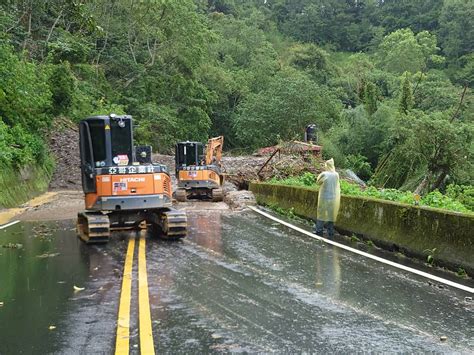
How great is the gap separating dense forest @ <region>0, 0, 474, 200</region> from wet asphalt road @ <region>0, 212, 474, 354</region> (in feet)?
18.5

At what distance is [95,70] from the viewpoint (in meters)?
47.6

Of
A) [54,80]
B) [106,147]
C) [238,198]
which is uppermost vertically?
[54,80]

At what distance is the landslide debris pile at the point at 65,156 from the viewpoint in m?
32.4

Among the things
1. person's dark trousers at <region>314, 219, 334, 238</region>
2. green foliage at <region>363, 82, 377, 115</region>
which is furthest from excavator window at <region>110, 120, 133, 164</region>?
green foliage at <region>363, 82, 377, 115</region>

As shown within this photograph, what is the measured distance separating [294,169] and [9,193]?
1499 cm

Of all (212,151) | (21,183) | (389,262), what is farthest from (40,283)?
(212,151)

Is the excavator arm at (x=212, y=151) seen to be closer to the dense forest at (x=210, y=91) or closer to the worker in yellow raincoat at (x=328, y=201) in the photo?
the dense forest at (x=210, y=91)

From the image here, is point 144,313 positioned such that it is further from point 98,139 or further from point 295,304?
point 98,139

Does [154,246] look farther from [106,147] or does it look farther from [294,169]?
[294,169]

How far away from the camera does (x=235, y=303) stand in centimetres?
719

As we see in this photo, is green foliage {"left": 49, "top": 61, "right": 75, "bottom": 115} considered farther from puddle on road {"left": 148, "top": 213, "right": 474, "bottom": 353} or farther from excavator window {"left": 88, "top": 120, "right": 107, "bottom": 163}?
puddle on road {"left": 148, "top": 213, "right": 474, "bottom": 353}

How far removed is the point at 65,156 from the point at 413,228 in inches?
1190

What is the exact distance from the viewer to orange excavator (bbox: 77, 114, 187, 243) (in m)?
13.0

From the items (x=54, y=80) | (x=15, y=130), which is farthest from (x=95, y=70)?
(x=15, y=130)
